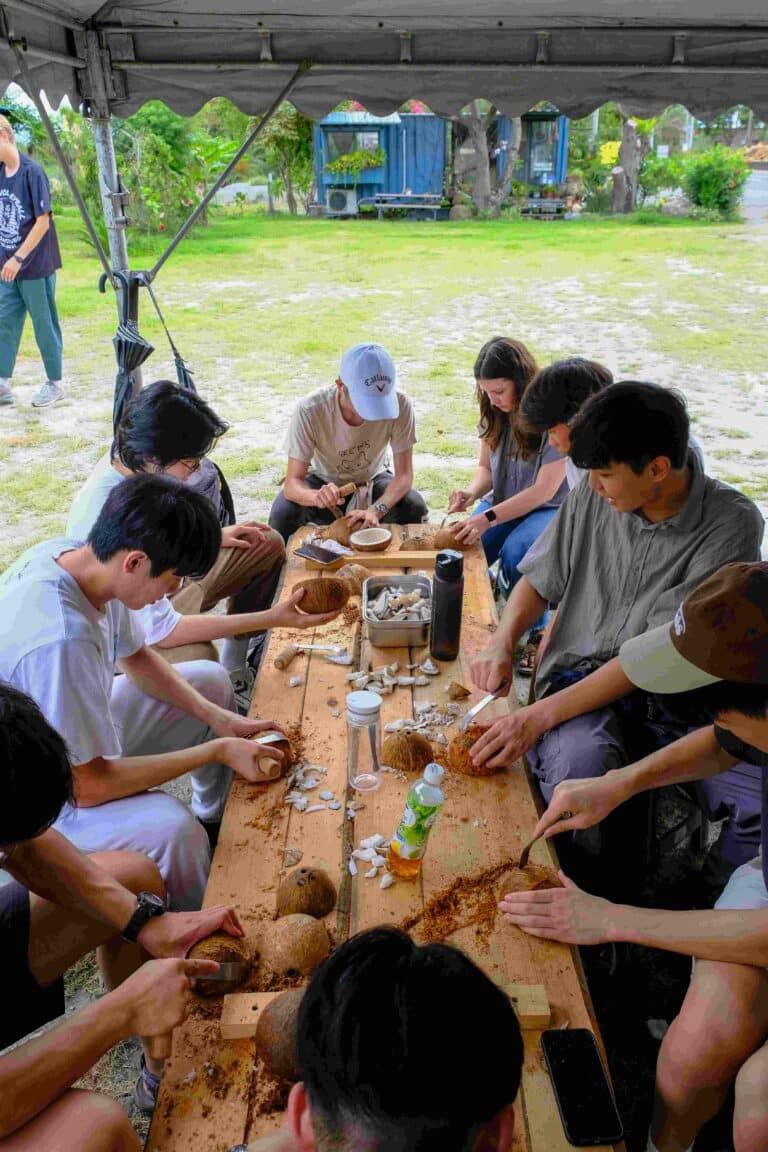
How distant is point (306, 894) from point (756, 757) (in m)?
1.05

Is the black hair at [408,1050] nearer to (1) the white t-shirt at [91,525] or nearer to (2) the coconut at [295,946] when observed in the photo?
(2) the coconut at [295,946]

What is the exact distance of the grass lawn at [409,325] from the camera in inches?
273

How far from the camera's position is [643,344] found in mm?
10180

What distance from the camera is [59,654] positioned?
6.38ft

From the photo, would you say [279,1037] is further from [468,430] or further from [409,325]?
[409,325]

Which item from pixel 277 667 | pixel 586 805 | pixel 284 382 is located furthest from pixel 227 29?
pixel 284 382

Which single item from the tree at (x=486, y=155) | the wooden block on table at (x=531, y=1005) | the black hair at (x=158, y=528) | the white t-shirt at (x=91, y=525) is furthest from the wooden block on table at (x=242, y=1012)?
the tree at (x=486, y=155)

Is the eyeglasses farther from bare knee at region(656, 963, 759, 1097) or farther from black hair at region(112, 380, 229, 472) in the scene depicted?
bare knee at region(656, 963, 759, 1097)

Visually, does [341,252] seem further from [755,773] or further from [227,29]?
[755,773]

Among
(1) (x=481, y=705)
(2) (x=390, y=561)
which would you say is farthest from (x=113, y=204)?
(1) (x=481, y=705)

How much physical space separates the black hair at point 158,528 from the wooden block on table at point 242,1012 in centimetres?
99

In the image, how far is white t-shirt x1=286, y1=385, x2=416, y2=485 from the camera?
13.3 ft

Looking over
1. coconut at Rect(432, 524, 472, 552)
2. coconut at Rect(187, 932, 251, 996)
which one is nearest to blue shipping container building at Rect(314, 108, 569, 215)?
coconut at Rect(432, 524, 472, 552)

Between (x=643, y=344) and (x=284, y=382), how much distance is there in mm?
4465
